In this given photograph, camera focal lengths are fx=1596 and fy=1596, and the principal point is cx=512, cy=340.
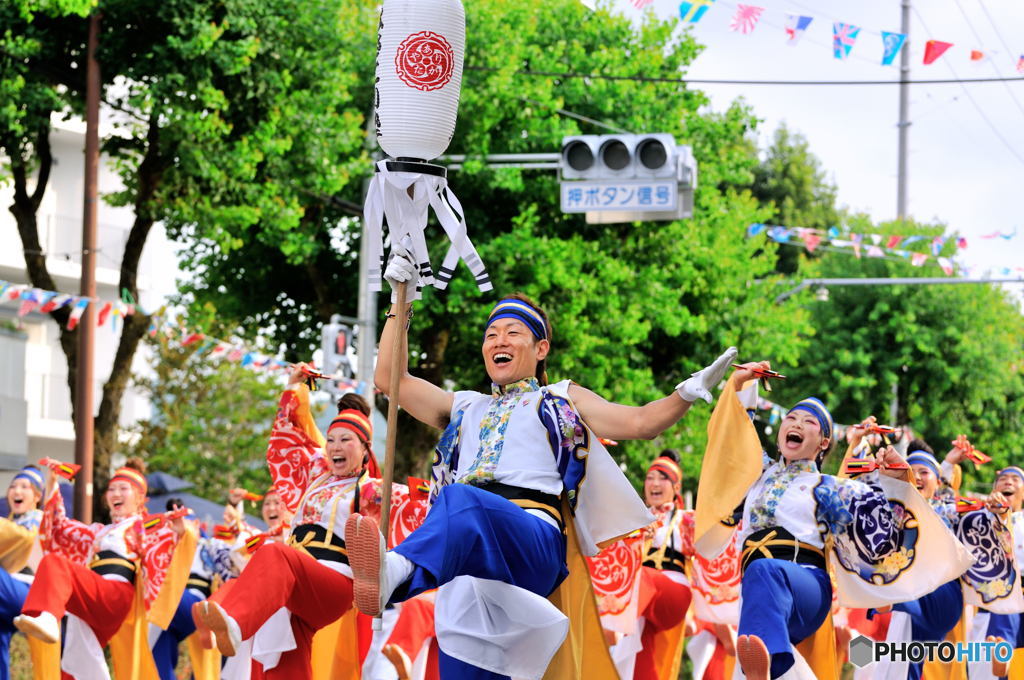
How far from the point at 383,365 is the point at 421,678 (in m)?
3.96

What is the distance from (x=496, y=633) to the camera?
6223mm

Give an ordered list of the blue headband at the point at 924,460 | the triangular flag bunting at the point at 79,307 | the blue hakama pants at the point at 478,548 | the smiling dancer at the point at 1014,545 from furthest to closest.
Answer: the triangular flag bunting at the point at 79,307, the smiling dancer at the point at 1014,545, the blue headband at the point at 924,460, the blue hakama pants at the point at 478,548

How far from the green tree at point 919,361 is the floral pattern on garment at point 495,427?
23868 mm

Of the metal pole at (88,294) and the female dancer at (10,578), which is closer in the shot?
the female dancer at (10,578)

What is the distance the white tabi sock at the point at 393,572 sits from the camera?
548 cm

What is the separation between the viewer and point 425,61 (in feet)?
21.3

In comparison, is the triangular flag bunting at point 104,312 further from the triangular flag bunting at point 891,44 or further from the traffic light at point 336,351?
the triangular flag bunting at point 891,44

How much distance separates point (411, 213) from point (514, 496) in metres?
1.23

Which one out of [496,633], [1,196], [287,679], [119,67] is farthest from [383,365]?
[1,196]

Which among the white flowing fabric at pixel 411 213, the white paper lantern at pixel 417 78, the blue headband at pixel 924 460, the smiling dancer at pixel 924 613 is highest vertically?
the white paper lantern at pixel 417 78

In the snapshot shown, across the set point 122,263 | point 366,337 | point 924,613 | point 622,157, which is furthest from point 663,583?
point 122,263

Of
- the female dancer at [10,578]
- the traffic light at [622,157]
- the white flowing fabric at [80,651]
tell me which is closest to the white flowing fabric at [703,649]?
the white flowing fabric at [80,651]

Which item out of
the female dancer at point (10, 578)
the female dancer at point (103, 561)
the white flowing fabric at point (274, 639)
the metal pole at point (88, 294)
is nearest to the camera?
the white flowing fabric at point (274, 639)

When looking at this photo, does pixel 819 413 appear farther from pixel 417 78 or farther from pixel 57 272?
pixel 57 272
